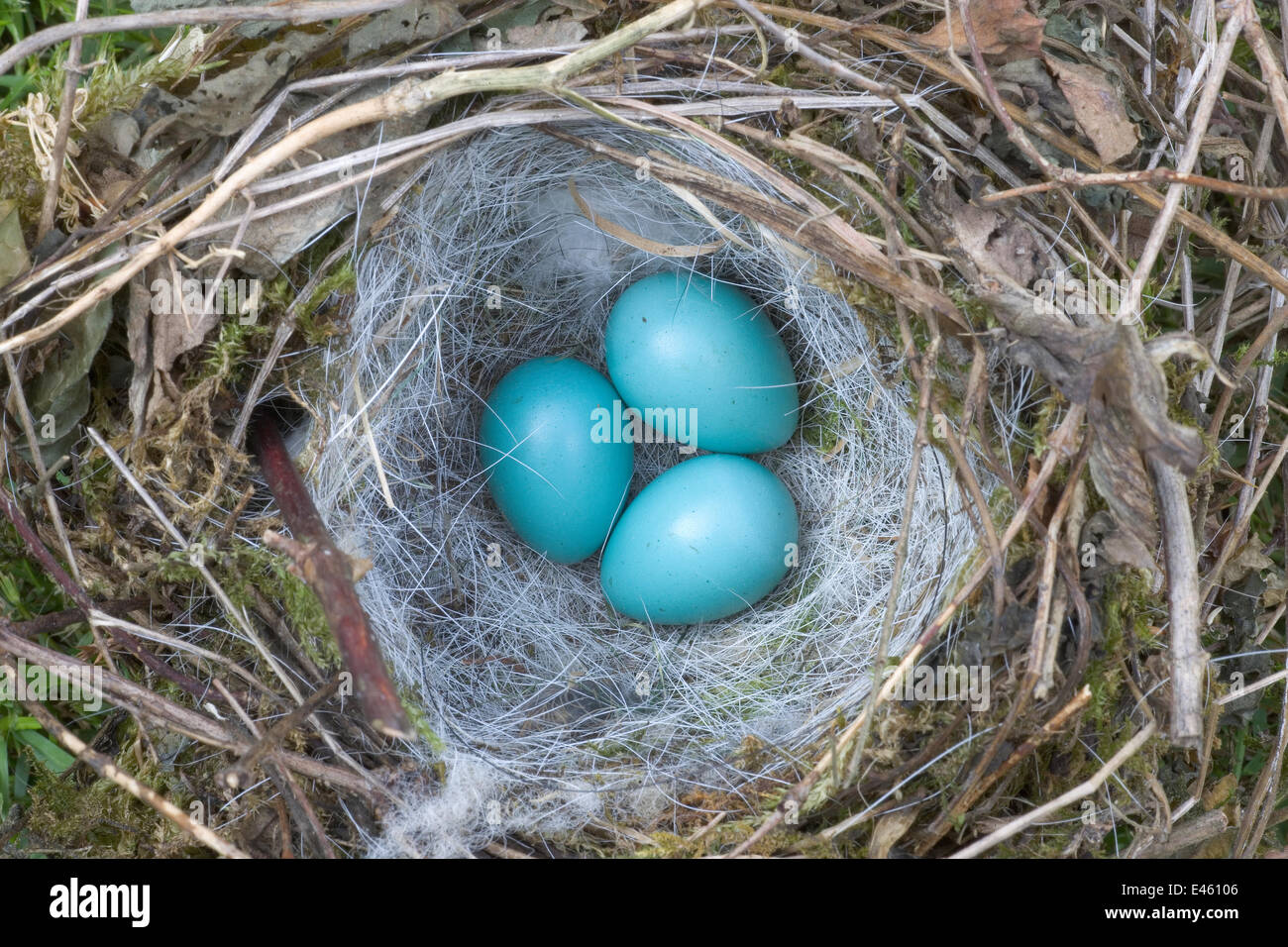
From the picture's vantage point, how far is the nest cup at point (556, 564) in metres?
1.82

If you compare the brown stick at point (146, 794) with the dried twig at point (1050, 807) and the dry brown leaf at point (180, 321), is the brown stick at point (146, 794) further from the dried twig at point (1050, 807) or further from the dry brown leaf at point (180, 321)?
the dried twig at point (1050, 807)

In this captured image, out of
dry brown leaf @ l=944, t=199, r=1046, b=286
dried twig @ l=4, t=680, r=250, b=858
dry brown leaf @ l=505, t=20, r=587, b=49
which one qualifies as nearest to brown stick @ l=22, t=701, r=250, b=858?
dried twig @ l=4, t=680, r=250, b=858

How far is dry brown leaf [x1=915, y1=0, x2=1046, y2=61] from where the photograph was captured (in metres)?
1.64

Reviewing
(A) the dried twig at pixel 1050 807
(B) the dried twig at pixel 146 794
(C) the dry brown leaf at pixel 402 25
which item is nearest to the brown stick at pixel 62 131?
(C) the dry brown leaf at pixel 402 25

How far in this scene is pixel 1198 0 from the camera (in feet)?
5.72

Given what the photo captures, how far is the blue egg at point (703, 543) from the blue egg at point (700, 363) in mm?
90

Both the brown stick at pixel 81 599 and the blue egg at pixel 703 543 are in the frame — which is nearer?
the brown stick at pixel 81 599

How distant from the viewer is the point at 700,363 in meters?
2.00

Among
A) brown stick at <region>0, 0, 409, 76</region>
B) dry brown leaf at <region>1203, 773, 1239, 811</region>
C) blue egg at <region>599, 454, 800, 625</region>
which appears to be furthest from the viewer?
blue egg at <region>599, 454, 800, 625</region>

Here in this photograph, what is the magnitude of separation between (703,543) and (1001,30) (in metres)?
1.08

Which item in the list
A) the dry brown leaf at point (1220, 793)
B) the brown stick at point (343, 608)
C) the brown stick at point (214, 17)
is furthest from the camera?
the dry brown leaf at point (1220, 793)

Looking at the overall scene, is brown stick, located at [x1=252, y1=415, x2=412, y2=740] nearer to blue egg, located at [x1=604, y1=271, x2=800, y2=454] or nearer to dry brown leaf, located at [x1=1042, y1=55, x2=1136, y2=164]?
blue egg, located at [x1=604, y1=271, x2=800, y2=454]

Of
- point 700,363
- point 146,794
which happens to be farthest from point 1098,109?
point 146,794

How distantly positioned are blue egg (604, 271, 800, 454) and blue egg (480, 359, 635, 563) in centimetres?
10
